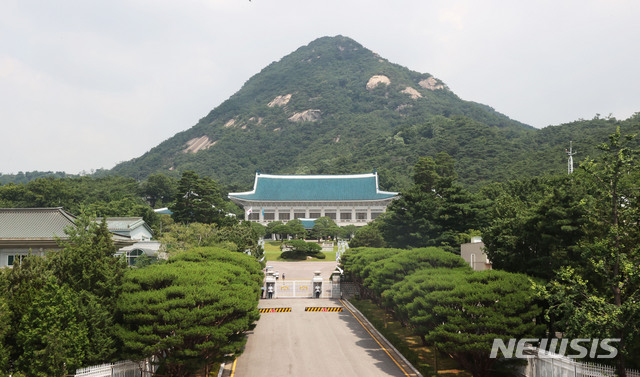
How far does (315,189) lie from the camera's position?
9056 centimetres

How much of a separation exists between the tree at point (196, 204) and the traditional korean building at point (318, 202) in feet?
97.4

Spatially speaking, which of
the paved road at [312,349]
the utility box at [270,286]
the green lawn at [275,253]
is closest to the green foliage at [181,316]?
the paved road at [312,349]

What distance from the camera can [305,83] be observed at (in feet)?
653

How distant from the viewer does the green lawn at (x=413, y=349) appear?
1947cm

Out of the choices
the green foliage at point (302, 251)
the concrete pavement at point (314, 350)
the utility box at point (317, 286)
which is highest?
the green foliage at point (302, 251)

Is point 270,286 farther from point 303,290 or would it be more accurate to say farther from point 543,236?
point 543,236

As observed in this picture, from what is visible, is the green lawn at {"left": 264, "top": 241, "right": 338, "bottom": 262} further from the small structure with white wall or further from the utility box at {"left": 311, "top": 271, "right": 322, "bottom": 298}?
the small structure with white wall

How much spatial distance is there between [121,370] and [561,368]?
14.6 metres

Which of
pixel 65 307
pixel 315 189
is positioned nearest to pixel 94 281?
pixel 65 307

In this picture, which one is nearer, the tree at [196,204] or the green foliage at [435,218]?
the green foliage at [435,218]

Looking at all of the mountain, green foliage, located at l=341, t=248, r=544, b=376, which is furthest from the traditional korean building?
green foliage, located at l=341, t=248, r=544, b=376

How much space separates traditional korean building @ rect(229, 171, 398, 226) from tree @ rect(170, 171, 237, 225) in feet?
97.4

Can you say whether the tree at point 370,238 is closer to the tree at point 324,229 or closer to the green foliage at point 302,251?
the green foliage at point 302,251

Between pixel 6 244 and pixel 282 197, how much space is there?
6211 centimetres
